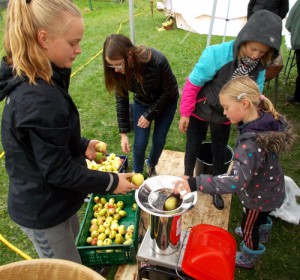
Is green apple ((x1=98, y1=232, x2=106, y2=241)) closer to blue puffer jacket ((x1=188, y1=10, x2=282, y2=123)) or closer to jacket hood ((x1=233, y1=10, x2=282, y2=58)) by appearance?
blue puffer jacket ((x1=188, y1=10, x2=282, y2=123))

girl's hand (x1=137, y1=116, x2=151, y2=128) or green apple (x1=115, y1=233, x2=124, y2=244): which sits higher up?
girl's hand (x1=137, y1=116, x2=151, y2=128)

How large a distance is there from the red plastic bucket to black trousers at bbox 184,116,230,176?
1.12 m

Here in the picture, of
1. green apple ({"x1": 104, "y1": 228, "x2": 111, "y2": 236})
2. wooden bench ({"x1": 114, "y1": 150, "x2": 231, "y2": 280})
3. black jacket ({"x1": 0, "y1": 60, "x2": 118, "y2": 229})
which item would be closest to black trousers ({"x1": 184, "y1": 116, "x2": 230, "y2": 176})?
wooden bench ({"x1": 114, "y1": 150, "x2": 231, "y2": 280})

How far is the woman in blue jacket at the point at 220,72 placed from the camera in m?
2.23

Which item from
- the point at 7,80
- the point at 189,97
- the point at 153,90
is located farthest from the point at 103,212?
the point at 7,80

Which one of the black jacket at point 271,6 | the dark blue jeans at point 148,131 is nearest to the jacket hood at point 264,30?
the dark blue jeans at point 148,131

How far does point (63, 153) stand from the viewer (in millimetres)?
1454

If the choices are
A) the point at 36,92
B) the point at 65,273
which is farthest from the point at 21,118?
the point at 65,273

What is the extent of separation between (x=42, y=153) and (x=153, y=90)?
1.72 metres

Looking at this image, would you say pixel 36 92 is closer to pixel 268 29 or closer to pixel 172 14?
pixel 268 29

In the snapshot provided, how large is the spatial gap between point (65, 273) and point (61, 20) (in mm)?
1222

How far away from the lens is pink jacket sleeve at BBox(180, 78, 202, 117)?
8.95 feet

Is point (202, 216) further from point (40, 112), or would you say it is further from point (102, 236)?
point (40, 112)

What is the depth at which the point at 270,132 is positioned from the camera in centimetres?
191
